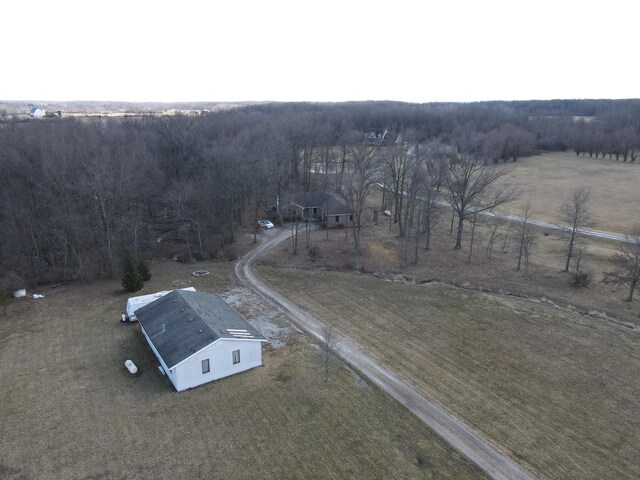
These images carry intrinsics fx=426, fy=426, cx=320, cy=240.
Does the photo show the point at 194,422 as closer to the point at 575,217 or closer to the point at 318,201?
the point at 575,217

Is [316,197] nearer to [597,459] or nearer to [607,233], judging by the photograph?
[607,233]

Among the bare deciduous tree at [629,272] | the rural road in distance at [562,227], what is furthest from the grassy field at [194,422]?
the rural road in distance at [562,227]

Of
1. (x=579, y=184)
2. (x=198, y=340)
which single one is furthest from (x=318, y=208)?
(x=579, y=184)

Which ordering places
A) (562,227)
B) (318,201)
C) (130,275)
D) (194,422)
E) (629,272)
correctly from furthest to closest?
1. (318,201)
2. (562,227)
3. (130,275)
4. (629,272)
5. (194,422)

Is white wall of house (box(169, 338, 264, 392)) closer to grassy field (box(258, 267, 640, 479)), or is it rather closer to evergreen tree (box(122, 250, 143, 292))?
grassy field (box(258, 267, 640, 479))

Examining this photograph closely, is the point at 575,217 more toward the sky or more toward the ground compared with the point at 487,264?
more toward the sky

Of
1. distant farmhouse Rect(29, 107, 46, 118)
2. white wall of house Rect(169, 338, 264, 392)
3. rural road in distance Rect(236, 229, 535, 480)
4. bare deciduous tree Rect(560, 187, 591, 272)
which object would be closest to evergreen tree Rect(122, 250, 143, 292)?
rural road in distance Rect(236, 229, 535, 480)

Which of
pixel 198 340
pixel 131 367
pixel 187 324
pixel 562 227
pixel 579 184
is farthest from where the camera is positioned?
pixel 579 184
